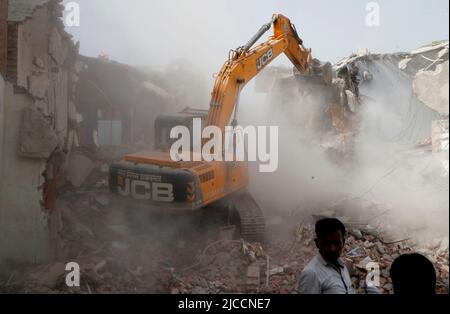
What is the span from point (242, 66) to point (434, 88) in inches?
312

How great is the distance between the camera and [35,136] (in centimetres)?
571

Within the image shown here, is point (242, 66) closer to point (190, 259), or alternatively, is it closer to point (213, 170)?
point (213, 170)

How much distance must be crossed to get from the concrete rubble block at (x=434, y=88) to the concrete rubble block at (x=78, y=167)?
29.5 ft

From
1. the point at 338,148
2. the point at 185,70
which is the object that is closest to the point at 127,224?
the point at 338,148

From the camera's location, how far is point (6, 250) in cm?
567

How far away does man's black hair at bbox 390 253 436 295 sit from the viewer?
1996 millimetres

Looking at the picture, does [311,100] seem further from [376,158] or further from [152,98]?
[152,98]

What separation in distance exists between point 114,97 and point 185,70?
466cm

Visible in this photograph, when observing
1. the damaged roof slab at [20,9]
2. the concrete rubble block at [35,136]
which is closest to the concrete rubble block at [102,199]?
the concrete rubble block at [35,136]

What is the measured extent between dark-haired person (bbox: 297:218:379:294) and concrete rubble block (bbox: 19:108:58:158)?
438cm

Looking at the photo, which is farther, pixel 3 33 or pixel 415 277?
pixel 3 33

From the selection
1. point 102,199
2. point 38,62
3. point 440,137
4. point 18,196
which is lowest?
point 102,199

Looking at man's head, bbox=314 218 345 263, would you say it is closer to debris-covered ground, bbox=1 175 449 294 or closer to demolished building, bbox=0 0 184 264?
debris-covered ground, bbox=1 175 449 294

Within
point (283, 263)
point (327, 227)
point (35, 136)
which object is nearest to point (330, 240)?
point (327, 227)
